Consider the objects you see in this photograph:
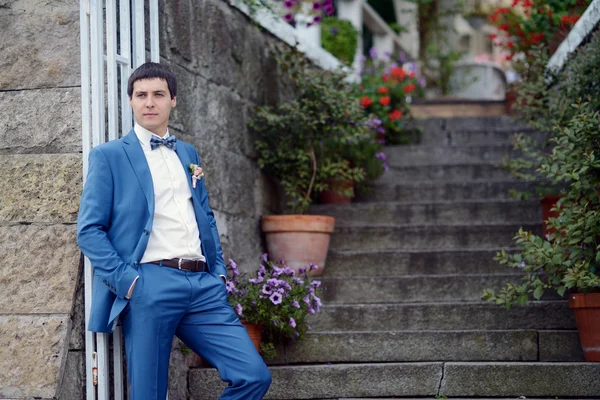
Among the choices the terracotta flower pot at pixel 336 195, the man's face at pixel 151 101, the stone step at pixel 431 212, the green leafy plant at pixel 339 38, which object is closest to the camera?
Result: the man's face at pixel 151 101

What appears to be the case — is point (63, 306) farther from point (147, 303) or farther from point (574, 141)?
point (574, 141)

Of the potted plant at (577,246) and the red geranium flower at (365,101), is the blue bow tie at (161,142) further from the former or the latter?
the red geranium flower at (365,101)

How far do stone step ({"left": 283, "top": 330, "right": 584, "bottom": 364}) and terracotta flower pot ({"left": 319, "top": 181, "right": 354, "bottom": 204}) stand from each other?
178 centimetres

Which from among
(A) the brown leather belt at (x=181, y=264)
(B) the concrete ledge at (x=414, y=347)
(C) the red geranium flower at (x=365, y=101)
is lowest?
(B) the concrete ledge at (x=414, y=347)

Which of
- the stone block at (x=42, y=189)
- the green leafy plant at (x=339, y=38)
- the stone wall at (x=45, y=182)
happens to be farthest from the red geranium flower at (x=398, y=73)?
the stone block at (x=42, y=189)

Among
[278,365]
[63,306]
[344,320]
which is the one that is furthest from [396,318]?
[63,306]

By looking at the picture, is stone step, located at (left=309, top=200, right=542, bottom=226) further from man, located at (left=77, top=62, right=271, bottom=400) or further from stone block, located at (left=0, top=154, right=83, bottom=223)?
man, located at (left=77, top=62, right=271, bottom=400)

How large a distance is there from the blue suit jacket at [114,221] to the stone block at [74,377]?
1.03 feet

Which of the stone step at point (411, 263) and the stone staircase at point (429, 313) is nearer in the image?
the stone staircase at point (429, 313)

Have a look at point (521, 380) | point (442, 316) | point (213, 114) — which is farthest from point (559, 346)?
point (213, 114)

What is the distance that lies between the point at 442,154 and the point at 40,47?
4193mm

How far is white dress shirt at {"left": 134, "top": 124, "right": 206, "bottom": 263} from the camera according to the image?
3.34m

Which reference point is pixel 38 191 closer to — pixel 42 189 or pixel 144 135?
pixel 42 189

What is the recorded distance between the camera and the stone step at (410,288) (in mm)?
5348
